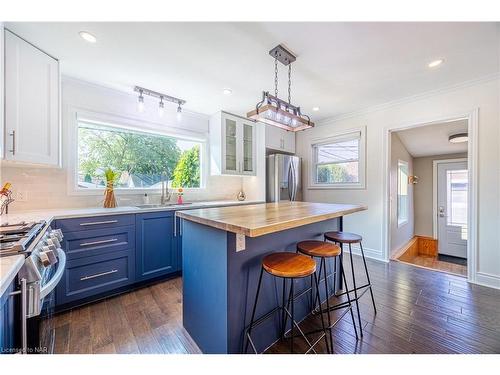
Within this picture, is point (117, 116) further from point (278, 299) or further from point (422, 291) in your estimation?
point (422, 291)

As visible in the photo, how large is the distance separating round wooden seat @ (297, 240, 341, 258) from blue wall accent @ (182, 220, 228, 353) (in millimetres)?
677

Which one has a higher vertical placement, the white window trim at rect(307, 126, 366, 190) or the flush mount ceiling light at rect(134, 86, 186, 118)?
the flush mount ceiling light at rect(134, 86, 186, 118)

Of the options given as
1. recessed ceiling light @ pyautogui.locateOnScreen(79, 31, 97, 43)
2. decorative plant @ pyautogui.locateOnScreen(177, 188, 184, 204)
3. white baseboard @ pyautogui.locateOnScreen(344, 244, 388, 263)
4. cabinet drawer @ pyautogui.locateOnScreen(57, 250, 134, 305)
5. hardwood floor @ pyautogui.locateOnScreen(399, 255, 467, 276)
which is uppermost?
recessed ceiling light @ pyautogui.locateOnScreen(79, 31, 97, 43)

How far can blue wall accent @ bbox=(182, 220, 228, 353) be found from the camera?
1339mm

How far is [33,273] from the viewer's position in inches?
38.9

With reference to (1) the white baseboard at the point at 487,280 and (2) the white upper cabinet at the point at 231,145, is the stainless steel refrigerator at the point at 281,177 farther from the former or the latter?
(1) the white baseboard at the point at 487,280

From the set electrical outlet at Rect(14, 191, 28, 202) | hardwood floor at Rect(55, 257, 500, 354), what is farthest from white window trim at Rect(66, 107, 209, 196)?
hardwood floor at Rect(55, 257, 500, 354)

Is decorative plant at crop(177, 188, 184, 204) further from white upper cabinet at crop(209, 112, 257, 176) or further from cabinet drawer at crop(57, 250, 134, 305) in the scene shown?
cabinet drawer at crop(57, 250, 134, 305)

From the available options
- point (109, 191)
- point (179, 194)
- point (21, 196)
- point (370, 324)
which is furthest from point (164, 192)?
point (370, 324)

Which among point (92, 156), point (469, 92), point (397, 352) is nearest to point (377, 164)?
point (469, 92)

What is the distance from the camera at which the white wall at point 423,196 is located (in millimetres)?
4797

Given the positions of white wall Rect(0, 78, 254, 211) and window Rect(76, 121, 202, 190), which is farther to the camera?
window Rect(76, 121, 202, 190)

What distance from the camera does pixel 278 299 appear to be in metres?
1.66

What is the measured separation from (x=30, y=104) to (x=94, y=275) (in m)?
1.66
